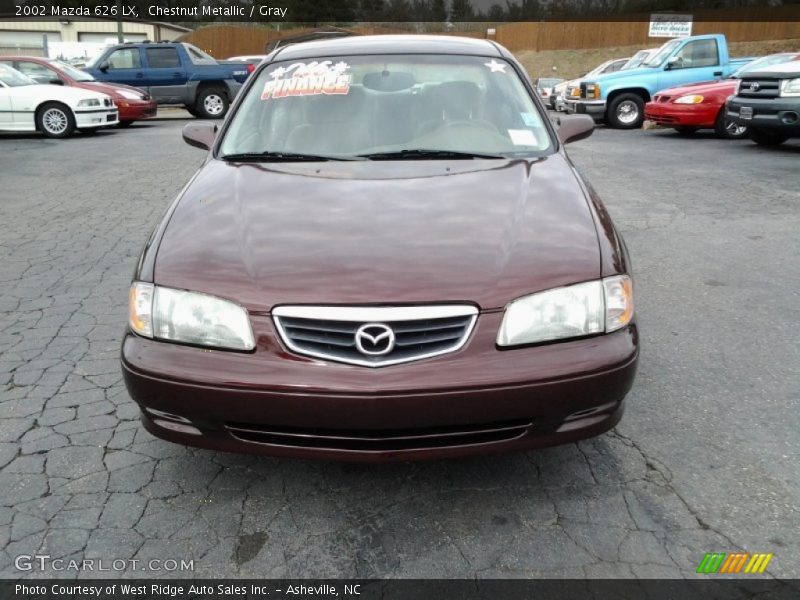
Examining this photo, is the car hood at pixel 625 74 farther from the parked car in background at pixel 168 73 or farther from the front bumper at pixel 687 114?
the parked car in background at pixel 168 73

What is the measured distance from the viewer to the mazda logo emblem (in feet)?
7.09

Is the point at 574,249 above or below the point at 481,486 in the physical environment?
above

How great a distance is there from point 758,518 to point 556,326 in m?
0.97

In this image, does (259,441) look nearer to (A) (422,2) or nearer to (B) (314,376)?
(B) (314,376)

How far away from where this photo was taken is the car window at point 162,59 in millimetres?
18766

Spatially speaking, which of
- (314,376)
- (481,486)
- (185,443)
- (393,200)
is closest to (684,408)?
(481,486)

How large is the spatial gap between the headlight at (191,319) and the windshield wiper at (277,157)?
3.54ft

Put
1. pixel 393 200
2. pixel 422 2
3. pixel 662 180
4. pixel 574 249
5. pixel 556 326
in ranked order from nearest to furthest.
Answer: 1. pixel 556 326
2. pixel 574 249
3. pixel 393 200
4. pixel 662 180
5. pixel 422 2

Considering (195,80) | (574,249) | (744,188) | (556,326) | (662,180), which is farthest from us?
(195,80)

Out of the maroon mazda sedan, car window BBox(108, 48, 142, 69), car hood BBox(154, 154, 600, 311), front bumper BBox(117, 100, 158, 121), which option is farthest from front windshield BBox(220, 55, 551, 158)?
car window BBox(108, 48, 142, 69)

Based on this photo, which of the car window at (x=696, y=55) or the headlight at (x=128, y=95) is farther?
the headlight at (x=128, y=95)

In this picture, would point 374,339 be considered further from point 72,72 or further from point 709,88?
point 72,72

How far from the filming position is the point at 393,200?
8.98 feet

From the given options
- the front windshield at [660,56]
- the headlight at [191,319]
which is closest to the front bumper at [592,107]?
the front windshield at [660,56]
